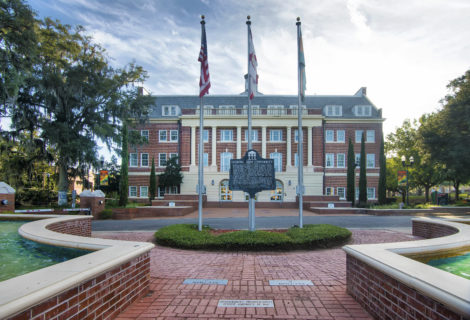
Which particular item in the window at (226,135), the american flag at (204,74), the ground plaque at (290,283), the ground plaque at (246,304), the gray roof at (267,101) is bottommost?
the ground plaque at (290,283)

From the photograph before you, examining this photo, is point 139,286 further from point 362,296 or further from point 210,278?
point 362,296

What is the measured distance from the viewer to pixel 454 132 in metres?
21.8

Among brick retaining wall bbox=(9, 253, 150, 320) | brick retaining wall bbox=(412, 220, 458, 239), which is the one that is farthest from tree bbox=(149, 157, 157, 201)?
brick retaining wall bbox=(9, 253, 150, 320)

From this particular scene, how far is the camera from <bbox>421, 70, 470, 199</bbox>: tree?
21.0m

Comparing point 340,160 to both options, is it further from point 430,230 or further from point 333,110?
point 430,230

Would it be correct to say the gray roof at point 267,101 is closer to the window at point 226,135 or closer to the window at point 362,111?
the window at point 362,111

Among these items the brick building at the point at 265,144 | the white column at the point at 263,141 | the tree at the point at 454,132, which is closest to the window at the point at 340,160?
the brick building at the point at 265,144

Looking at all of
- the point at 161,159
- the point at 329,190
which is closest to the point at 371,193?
the point at 329,190

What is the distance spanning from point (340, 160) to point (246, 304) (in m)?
34.4

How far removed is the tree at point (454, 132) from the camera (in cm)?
2098

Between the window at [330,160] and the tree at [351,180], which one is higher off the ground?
the window at [330,160]

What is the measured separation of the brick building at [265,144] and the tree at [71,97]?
38.6ft

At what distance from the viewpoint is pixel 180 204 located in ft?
84.0

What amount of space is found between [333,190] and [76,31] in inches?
1217
